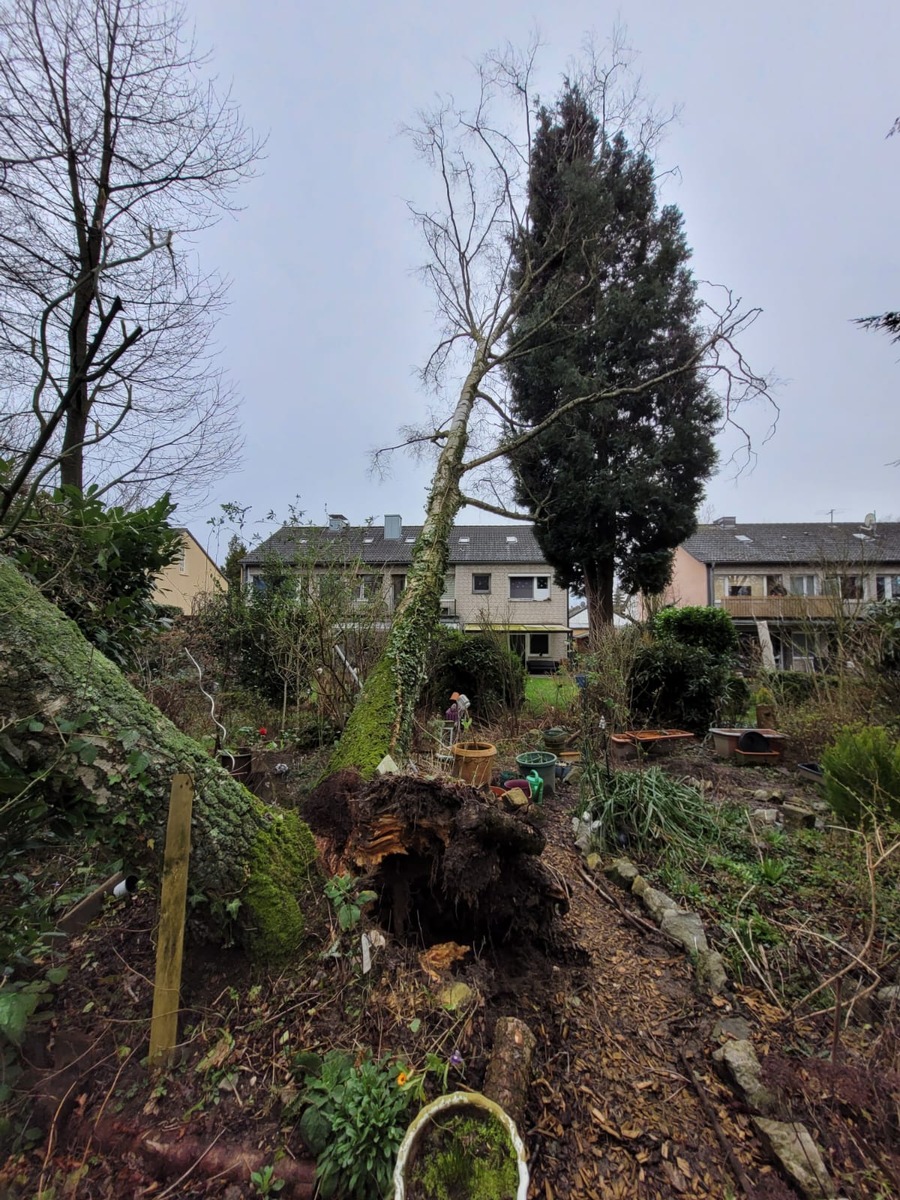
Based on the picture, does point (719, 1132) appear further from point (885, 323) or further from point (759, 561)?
point (759, 561)

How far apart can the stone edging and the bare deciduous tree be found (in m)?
5.28

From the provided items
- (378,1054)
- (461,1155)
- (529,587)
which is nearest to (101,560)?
(378,1054)

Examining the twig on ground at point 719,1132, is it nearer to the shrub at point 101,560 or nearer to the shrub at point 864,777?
the shrub at point 864,777

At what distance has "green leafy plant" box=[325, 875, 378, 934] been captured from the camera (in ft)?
6.00

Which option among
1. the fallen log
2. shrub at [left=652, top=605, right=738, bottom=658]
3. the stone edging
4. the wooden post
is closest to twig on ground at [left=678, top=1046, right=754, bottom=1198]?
the stone edging

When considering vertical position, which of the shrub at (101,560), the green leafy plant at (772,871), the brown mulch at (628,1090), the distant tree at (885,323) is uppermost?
the distant tree at (885,323)

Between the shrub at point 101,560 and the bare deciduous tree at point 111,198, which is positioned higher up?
the bare deciduous tree at point 111,198

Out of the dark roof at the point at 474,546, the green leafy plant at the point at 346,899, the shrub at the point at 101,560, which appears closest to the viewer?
the green leafy plant at the point at 346,899

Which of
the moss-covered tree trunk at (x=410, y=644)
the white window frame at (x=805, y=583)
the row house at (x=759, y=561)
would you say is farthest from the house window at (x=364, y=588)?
the white window frame at (x=805, y=583)

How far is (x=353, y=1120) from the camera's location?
4.56 ft

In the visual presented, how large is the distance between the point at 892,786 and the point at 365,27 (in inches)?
362

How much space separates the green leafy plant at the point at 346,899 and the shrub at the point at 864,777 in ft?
11.2

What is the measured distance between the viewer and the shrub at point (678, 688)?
24.8 ft

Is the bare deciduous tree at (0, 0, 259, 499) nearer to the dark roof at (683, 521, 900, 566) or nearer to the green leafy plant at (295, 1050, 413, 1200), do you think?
the green leafy plant at (295, 1050, 413, 1200)
